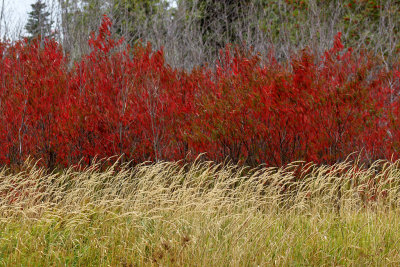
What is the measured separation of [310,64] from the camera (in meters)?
7.48

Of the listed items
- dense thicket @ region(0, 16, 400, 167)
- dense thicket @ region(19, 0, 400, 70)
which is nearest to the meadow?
dense thicket @ region(0, 16, 400, 167)

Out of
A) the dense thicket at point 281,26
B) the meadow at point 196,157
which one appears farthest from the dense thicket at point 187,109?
the dense thicket at point 281,26

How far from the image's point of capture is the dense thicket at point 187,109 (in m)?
7.60

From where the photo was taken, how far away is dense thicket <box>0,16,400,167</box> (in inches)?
299

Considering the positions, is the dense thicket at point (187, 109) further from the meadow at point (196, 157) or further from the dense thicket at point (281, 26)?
the dense thicket at point (281, 26)

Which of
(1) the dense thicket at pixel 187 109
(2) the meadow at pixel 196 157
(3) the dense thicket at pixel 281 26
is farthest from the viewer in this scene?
(3) the dense thicket at pixel 281 26

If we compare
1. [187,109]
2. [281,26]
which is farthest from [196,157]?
[281,26]

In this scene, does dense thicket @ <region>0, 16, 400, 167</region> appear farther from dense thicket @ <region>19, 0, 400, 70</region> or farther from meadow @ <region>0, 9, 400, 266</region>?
dense thicket @ <region>19, 0, 400, 70</region>

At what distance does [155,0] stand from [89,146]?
14.9 metres

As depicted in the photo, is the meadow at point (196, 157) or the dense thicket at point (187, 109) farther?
the dense thicket at point (187, 109)

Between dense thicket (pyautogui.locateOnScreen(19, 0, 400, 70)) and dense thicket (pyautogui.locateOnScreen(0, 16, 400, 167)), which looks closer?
dense thicket (pyautogui.locateOnScreen(0, 16, 400, 167))

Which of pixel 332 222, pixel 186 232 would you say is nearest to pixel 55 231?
pixel 186 232

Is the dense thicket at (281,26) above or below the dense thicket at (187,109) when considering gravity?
above

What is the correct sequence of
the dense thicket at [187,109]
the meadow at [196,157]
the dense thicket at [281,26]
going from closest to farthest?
the meadow at [196,157], the dense thicket at [187,109], the dense thicket at [281,26]
